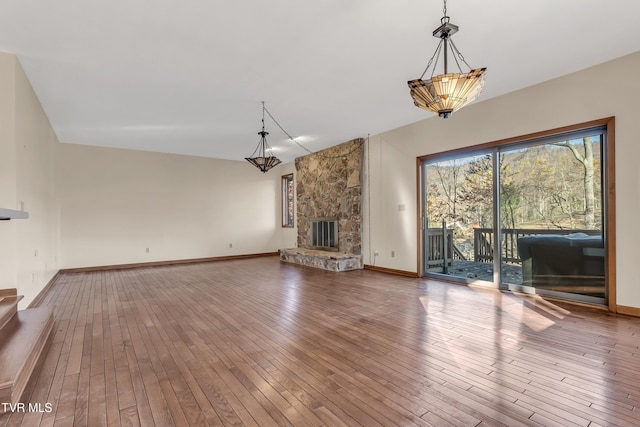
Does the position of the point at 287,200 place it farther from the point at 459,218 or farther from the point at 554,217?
the point at 554,217

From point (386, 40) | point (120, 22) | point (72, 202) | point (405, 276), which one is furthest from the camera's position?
point (72, 202)

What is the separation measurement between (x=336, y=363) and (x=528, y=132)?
13.8 feet

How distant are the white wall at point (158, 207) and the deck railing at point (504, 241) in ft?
20.7

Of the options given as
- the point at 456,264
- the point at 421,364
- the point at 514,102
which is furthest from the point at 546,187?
the point at 421,364

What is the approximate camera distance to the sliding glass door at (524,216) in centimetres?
400

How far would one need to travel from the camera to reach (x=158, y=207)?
8.05 meters

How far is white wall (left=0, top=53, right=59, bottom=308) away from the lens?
3361 mm

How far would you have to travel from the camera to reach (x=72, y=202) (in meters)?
7.06

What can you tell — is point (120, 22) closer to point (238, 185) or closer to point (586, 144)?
point (586, 144)

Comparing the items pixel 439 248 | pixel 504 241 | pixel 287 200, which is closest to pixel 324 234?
pixel 287 200

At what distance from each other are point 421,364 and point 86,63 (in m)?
4.67

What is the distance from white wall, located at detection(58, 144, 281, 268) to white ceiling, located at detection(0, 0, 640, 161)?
219 centimetres

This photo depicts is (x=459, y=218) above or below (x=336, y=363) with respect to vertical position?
above

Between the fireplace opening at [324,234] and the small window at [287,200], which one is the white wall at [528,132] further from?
the small window at [287,200]
